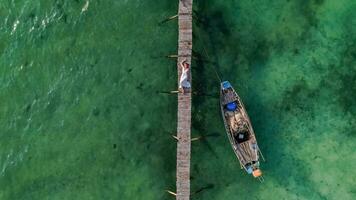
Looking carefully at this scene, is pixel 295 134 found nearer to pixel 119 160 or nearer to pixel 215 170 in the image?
pixel 215 170

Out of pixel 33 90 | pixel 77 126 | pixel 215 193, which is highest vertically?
pixel 33 90

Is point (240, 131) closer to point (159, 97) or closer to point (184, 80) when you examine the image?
point (184, 80)

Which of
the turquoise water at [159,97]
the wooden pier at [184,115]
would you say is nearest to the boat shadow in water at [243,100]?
the turquoise water at [159,97]

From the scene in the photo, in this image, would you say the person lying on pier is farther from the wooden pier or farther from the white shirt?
the wooden pier

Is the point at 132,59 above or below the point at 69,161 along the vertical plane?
above

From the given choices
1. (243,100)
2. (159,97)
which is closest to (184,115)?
(159,97)

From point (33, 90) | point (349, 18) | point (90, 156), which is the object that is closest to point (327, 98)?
point (349, 18)
